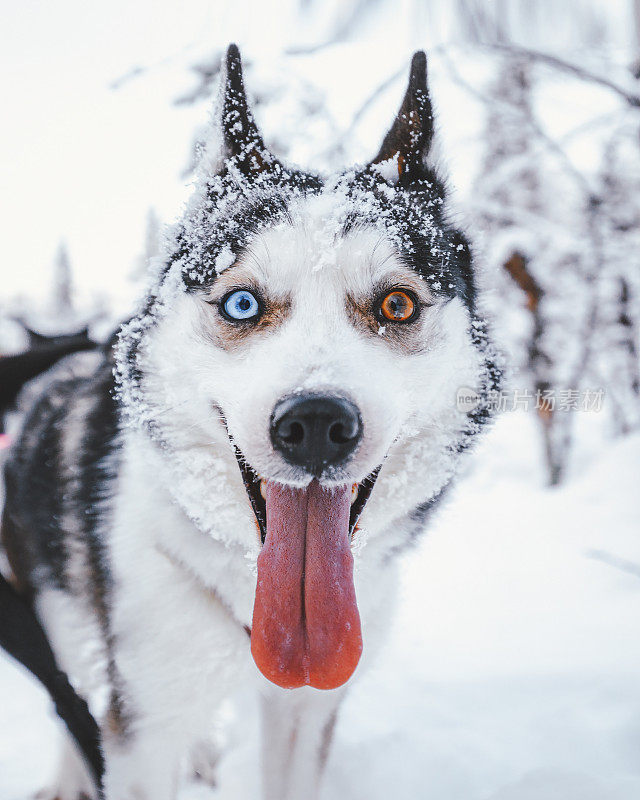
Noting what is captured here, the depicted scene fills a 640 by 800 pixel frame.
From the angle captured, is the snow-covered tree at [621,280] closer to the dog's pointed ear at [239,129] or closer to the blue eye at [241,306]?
the dog's pointed ear at [239,129]

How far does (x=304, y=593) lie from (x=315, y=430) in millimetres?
394

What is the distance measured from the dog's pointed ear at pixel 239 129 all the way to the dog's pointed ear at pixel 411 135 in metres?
0.33

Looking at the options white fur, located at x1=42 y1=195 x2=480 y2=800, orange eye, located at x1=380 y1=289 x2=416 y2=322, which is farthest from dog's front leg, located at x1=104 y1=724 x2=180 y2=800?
orange eye, located at x1=380 y1=289 x2=416 y2=322

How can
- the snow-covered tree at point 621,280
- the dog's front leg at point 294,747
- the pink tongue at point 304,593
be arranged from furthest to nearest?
1. the snow-covered tree at point 621,280
2. the dog's front leg at point 294,747
3. the pink tongue at point 304,593

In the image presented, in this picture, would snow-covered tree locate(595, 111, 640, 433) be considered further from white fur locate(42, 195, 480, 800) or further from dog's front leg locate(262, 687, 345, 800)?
dog's front leg locate(262, 687, 345, 800)

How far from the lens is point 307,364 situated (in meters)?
1.08

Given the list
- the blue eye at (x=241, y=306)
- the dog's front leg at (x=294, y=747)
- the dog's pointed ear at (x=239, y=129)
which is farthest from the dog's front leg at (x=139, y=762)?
the dog's pointed ear at (x=239, y=129)

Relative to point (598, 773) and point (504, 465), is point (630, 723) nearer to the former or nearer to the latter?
point (598, 773)

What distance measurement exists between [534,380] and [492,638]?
3893 mm

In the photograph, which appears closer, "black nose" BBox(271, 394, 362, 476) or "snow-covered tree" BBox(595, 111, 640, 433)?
"black nose" BBox(271, 394, 362, 476)

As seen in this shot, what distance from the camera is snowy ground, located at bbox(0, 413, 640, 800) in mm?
1693

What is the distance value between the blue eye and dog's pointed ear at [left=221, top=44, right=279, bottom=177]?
16.0 inches

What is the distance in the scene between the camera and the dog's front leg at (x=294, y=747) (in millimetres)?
1580

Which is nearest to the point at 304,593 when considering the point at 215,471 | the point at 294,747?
the point at 215,471
